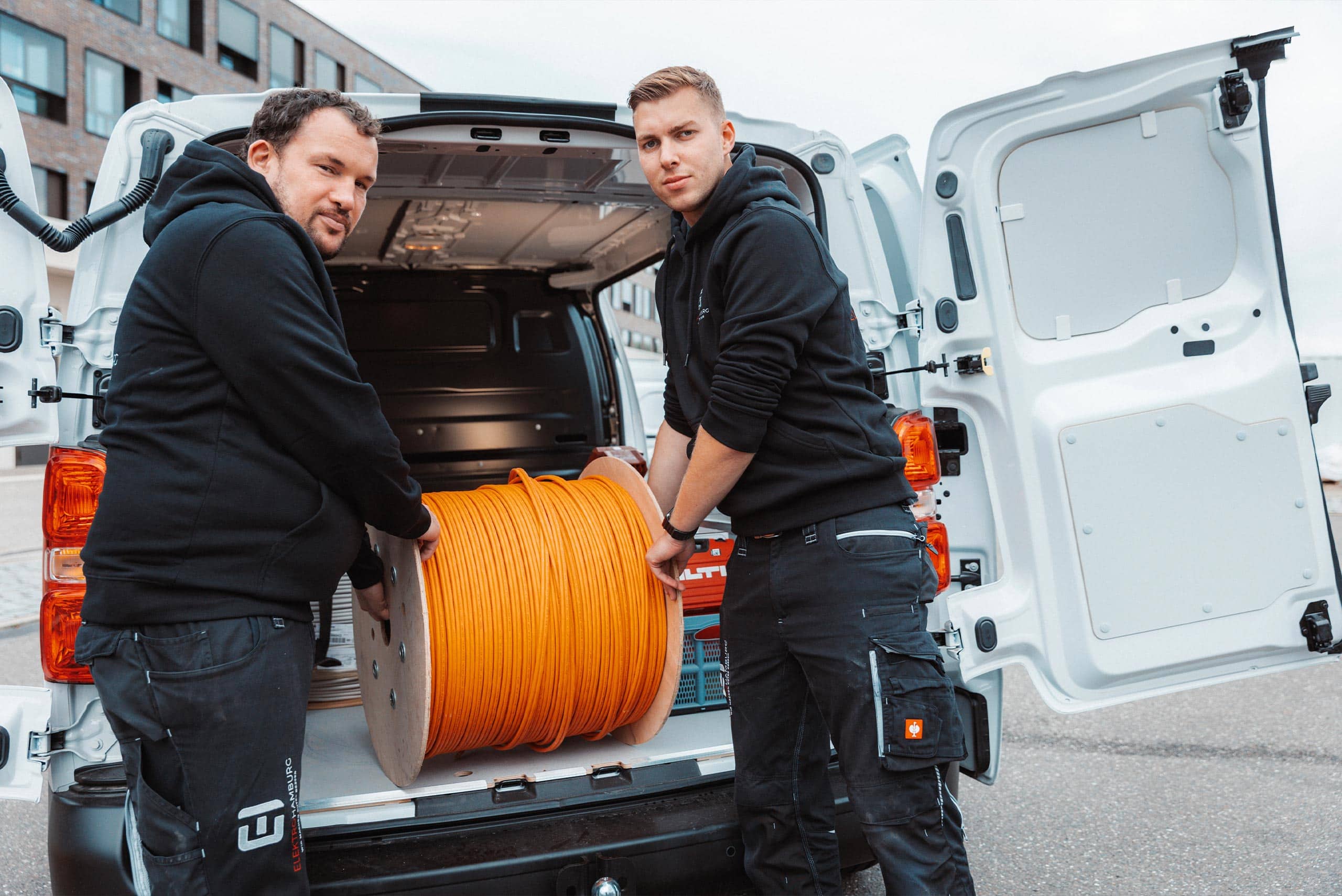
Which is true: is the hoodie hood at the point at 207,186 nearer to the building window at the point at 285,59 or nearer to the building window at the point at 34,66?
the building window at the point at 34,66

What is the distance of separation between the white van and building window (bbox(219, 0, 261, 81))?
1212 inches

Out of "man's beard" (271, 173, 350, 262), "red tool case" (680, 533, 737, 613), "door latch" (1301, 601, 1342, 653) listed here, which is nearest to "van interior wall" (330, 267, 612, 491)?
"red tool case" (680, 533, 737, 613)

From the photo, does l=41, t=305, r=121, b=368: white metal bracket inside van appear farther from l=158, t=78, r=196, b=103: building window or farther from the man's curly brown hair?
l=158, t=78, r=196, b=103: building window

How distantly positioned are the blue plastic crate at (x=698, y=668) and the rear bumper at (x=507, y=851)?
2.33 ft

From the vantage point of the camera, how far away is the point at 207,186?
1869 millimetres

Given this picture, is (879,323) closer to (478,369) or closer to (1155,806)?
(1155,806)

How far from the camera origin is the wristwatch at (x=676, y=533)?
239 cm

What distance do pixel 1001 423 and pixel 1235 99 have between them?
3.19ft

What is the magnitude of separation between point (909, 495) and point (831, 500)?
0.20 meters

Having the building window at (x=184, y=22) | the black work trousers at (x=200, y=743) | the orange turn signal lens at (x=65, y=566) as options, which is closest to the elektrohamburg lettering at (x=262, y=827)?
the black work trousers at (x=200, y=743)

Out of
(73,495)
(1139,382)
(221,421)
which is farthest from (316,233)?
(1139,382)

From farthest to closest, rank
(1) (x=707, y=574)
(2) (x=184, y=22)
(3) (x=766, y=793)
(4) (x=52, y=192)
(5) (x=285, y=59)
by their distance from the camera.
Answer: (5) (x=285, y=59), (2) (x=184, y=22), (4) (x=52, y=192), (1) (x=707, y=574), (3) (x=766, y=793)

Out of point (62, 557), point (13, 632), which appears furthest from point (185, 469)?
point (13, 632)

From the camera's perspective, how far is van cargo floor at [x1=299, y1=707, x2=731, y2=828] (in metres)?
2.34
